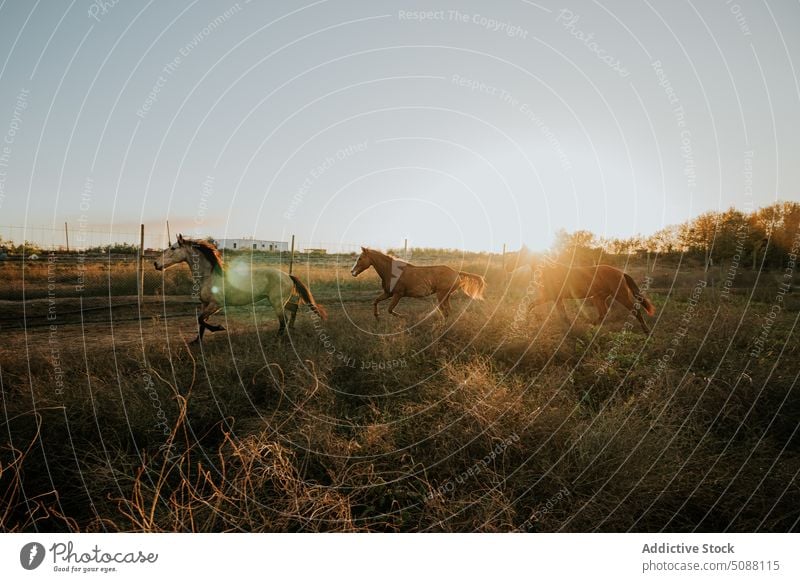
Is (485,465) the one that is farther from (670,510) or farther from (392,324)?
(392,324)

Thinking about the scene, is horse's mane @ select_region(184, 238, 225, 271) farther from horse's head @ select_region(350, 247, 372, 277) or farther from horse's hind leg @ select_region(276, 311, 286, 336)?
horse's head @ select_region(350, 247, 372, 277)

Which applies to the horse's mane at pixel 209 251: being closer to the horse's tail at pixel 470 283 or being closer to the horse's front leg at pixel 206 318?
the horse's front leg at pixel 206 318

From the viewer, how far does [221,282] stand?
7809 millimetres

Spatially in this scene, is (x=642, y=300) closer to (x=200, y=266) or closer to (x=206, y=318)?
(x=206, y=318)

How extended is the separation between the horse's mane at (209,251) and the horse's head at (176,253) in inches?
4.7

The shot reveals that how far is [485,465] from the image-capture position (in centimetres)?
353

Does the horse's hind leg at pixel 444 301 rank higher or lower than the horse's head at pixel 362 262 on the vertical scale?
lower


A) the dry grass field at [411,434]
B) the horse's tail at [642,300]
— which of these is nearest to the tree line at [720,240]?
the horse's tail at [642,300]

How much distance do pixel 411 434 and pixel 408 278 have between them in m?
6.38

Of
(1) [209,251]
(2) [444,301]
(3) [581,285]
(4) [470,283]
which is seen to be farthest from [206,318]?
(3) [581,285]

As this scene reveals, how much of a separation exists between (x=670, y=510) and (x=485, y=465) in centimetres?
160

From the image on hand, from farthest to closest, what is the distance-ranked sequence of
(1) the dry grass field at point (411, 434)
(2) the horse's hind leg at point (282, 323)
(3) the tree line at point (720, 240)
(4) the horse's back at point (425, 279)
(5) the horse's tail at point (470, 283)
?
(3) the tree line at point (720, 240), (5) the horse's tail at point (470, 283), (4) the horse's back at point (425, 279), (2) the horse's hind leg at point (282, 323), (1) the dry grass field at point (411, 434)

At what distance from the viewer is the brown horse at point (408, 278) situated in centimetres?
1008

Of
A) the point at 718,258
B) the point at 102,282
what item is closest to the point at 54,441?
the point at 102,282
